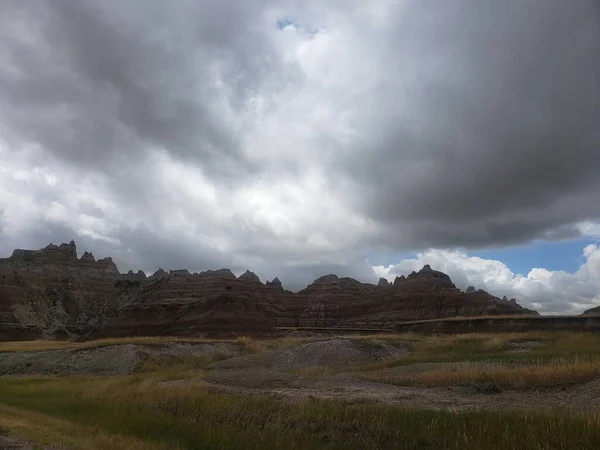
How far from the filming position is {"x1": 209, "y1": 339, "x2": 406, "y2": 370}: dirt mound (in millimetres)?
44734

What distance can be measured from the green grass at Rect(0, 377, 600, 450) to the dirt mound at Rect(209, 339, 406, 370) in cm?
2337

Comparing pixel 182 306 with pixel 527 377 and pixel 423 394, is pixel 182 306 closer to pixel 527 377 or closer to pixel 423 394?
pixel 423 394

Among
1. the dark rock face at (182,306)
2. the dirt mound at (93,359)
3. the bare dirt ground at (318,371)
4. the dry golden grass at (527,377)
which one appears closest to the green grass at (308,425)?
the bare dirt ground at (318,371)

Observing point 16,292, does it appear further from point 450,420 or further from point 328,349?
point 450,420

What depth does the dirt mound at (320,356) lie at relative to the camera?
147 feet

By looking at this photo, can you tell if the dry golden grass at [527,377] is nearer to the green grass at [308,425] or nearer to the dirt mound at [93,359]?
the green grass at [308,425]

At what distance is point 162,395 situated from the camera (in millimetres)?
22328

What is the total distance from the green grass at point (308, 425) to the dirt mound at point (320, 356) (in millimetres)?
23375

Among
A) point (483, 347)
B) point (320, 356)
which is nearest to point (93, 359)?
point (320, 356)

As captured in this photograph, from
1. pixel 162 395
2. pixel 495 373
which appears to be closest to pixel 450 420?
pixel 495 373

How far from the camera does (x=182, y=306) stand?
465 ft

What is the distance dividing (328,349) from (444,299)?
110 m

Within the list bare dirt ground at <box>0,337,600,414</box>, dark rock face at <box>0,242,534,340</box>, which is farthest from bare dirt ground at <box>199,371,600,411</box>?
dark rock face at <box>0,242,534,340</box>

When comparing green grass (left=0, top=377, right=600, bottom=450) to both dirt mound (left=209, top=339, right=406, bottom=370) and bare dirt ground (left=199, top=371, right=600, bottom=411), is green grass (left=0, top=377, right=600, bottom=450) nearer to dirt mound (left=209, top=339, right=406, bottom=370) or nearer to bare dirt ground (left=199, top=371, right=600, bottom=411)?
bare dirt ground (left=199, top=371, right=600, bottom=411)
